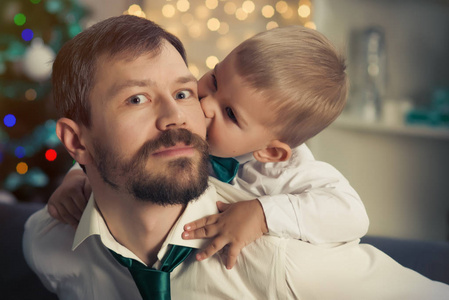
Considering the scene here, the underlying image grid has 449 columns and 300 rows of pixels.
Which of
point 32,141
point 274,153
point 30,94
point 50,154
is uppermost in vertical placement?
point 274,153

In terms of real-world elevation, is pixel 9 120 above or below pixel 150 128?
below

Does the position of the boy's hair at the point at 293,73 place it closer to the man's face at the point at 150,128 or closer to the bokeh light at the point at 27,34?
the man's face at the point at 150,128

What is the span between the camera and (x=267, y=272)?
114cm

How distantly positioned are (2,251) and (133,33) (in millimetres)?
937

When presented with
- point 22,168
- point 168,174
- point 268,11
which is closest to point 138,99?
point 168,174

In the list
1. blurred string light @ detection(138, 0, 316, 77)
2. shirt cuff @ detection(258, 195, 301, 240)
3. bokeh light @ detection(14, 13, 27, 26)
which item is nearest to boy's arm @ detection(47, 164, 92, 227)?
shirt cuff @ detection(258, 195, 301, 240)

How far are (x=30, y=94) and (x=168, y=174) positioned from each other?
9.57 feet

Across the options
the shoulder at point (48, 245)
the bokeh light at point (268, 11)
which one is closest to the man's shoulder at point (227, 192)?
the shoulder at point (48, 245)

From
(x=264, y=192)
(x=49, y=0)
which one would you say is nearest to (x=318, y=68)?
(x=264, y=192)

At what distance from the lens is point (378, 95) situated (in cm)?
324

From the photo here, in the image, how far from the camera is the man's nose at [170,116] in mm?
1089

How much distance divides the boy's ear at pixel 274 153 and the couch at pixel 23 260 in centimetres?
47

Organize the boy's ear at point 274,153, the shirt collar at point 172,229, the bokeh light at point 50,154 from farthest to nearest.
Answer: the bokeh light at point 50,154 < the boy's ear at point 274,153 < the shirt collar at point 172,229

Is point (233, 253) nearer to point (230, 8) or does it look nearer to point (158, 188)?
point (158, 188)
